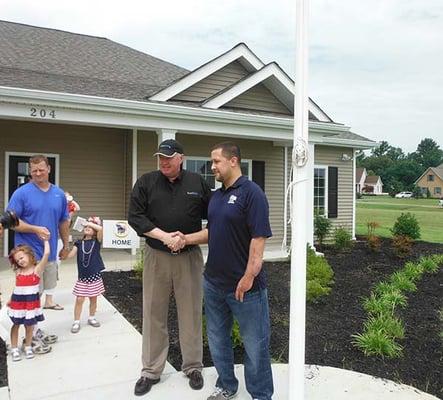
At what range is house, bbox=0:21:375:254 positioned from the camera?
8117 mm

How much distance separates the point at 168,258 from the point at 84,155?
7091mm

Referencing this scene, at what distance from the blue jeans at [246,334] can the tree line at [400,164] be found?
66391 millimetres

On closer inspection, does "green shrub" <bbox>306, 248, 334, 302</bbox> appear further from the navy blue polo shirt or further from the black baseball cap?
the black baseball cap

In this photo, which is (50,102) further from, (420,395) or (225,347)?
(420,395)

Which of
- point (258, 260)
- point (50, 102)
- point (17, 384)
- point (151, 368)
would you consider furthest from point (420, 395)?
point (50, 102)

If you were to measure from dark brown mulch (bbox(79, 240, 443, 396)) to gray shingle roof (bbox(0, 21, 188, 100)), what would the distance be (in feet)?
12.6

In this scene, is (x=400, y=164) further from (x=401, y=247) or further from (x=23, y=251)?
(x=23, y=251)

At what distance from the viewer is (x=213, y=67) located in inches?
411

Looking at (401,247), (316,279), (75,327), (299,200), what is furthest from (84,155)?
(299,200)

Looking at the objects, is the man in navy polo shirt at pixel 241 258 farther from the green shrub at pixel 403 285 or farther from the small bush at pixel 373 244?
the small bush at pixel 373 244

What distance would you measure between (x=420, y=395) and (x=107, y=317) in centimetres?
332

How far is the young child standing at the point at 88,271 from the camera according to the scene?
15.7ft

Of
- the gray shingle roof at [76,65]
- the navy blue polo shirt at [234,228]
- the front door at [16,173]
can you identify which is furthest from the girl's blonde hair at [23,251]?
the front door at [16,173]

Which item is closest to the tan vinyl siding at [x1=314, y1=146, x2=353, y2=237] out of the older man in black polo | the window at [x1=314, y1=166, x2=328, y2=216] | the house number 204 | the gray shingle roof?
the window at [x1=314, y1=166, x2=328, y2=216]
